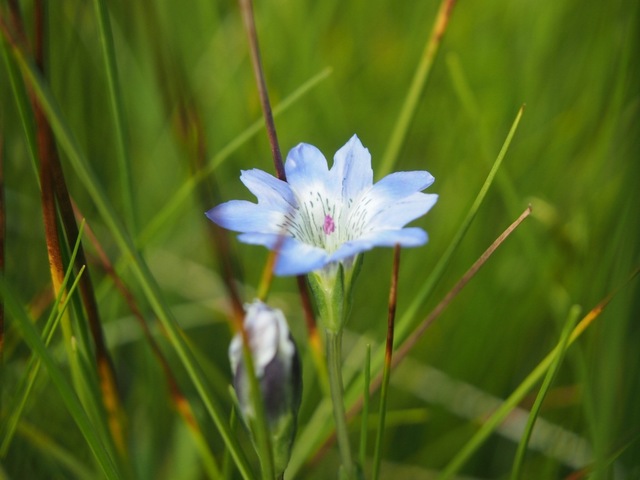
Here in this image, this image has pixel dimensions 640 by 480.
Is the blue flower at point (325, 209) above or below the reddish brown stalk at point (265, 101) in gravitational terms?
below

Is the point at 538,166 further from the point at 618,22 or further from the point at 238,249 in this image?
the point at 238,249

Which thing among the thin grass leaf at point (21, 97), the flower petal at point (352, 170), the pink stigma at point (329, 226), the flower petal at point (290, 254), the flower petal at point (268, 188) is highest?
the thin grass leaf at point (21, 97)

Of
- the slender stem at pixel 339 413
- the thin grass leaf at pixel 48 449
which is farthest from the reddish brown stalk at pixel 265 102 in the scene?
the thin grass leaf at pixel 48 449

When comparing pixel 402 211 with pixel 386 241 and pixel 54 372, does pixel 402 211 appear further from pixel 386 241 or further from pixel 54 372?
pixel 54 372

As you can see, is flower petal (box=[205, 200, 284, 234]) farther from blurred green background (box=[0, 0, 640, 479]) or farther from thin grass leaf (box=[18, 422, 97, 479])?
thin grass leaf (box=[18, 422, 97, 479])

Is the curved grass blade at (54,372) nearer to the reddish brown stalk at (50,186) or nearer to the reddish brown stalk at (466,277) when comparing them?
the reddish brown stalk at (50,186)

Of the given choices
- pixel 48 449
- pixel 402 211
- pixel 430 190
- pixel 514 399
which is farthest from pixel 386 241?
pixel 430 190

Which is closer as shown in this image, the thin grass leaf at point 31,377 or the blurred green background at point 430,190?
the thin grass leaf at point 31,377
